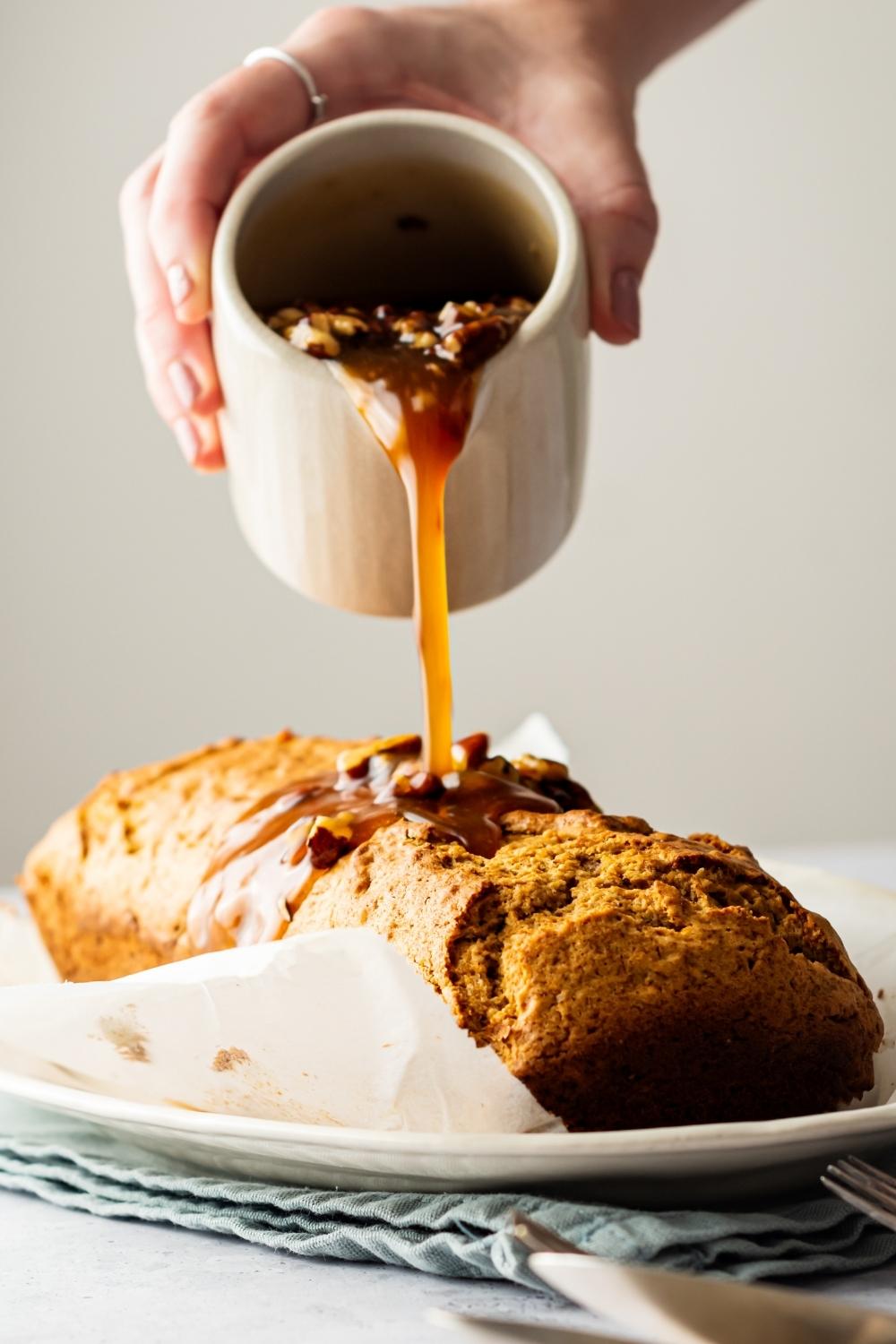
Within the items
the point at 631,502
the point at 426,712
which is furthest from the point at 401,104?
the point at 631,502

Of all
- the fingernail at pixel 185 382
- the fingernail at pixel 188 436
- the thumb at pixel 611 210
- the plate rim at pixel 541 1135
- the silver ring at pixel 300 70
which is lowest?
the plate rim at pixel 541 1135

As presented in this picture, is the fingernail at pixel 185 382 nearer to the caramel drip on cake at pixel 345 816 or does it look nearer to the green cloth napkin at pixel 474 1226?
the caramel drip on cake at pixel 345 816

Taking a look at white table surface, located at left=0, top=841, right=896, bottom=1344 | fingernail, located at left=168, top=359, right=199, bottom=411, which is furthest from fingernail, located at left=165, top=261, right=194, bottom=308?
white table surface, located at left=0, top=841, right=896, bottom=1344

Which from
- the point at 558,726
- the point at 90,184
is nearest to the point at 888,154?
the point at 558,726

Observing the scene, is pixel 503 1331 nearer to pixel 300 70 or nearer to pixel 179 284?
pixel 179 284

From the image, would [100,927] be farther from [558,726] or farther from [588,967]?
[558,726]

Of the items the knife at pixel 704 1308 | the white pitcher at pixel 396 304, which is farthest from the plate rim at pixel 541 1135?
the white pitcher at pixel 396 304

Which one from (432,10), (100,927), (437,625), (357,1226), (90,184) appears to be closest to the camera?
(357,1226)
